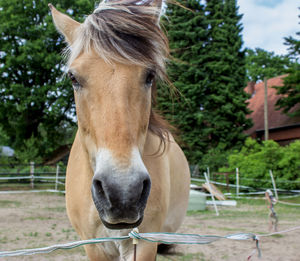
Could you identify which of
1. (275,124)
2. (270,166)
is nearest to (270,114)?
(275,124)

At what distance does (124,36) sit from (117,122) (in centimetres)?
65

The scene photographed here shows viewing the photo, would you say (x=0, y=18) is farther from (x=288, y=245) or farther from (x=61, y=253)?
(x=288, y=245)

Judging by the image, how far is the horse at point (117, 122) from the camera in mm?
1347

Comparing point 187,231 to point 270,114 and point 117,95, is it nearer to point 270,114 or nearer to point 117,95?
point 117,95

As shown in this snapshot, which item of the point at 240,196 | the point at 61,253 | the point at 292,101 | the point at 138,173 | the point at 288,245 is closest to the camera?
the point at 138,173

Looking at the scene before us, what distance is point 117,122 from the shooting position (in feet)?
4.80

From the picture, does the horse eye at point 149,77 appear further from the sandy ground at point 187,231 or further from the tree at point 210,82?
the tree at point 210,82

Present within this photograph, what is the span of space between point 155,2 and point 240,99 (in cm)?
2028

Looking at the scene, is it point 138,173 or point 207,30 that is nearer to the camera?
point 138,173

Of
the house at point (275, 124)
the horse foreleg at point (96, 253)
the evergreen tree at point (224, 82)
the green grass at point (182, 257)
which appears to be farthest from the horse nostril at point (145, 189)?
the house at point (275, 124)

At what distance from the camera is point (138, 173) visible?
1331mm

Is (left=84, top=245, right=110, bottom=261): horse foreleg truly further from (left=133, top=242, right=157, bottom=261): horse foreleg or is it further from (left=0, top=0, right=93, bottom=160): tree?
(left=0, top=0, right=93, bottom=160): tree

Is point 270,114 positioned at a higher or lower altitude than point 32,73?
lower

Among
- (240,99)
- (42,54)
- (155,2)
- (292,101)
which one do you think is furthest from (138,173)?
(292,101)
